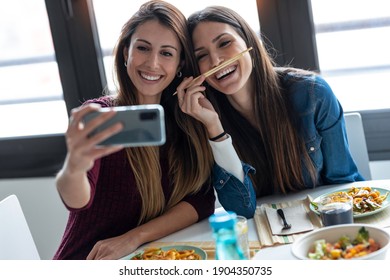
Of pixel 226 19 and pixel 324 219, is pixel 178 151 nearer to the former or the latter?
pixel 226 19

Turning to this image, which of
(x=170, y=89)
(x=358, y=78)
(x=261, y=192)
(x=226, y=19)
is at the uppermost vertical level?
(x=226, y=19)

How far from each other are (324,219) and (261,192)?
0.51m

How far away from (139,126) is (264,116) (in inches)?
42.7

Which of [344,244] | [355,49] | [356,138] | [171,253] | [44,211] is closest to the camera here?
[344,244]

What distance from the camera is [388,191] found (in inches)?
67.0

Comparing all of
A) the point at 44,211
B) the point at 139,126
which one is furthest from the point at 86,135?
the point at 44,211

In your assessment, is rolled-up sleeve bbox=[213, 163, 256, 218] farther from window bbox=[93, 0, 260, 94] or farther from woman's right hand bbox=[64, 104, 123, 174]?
window bbox=[93, 0, 260, 94]

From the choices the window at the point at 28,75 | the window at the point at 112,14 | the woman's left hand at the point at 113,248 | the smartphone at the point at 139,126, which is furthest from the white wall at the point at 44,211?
the smartphone at the point at 139,126

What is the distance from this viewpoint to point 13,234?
6.52 ft

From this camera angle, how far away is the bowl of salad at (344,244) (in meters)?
1.24

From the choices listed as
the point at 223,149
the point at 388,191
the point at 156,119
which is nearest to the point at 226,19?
the point at 223,149

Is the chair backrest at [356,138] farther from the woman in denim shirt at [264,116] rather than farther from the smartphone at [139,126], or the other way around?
the smartphone at [139,126]

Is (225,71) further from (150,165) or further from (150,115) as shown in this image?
(150,115)

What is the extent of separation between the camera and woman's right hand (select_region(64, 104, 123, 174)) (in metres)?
0.96
